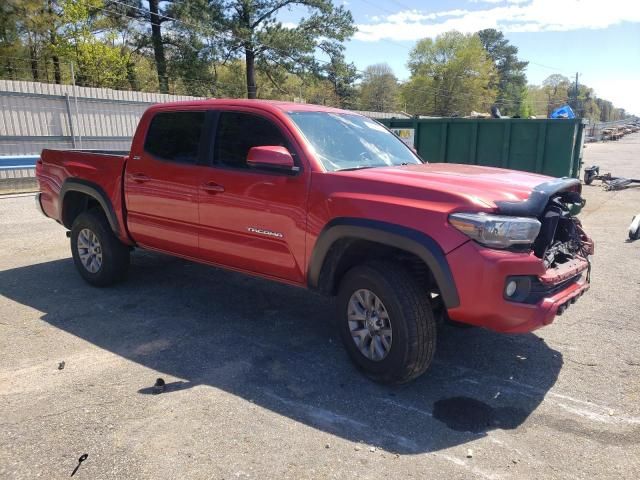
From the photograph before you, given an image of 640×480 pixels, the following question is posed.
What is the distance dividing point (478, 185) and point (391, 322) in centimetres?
107

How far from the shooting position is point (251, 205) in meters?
4.13

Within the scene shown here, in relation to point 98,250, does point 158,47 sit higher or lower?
higher

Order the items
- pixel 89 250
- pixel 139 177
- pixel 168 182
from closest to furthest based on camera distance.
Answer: pixel 168 182 → pixel 139 177 → pixel 89 250

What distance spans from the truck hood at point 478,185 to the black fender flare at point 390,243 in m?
0.27

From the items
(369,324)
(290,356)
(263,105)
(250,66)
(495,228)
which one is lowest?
(290,356)

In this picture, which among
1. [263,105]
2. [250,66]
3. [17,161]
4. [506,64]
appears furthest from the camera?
[506,64]

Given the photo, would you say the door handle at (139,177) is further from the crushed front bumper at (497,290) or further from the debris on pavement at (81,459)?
the crushed front bumper at (497,290)

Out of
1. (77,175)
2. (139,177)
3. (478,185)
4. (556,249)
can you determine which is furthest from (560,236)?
(77,175)

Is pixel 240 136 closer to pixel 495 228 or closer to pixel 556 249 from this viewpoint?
pixel 495 228

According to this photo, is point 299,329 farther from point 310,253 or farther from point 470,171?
point 470,171

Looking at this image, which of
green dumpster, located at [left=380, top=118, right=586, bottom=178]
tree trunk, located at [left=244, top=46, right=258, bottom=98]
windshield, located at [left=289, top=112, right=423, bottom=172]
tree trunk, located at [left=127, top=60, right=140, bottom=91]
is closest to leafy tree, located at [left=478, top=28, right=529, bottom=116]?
tree trunk, located at [left=244, top=46, right=258, bottom=98]

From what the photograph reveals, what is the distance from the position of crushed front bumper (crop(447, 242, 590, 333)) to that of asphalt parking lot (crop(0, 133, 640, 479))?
64 centimetres

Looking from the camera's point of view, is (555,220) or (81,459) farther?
(555,220)

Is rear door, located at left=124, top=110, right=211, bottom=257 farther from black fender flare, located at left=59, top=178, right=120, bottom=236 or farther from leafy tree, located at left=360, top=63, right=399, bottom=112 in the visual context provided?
leafy tree, located at left=360, top=63, right=399, bottom=112
